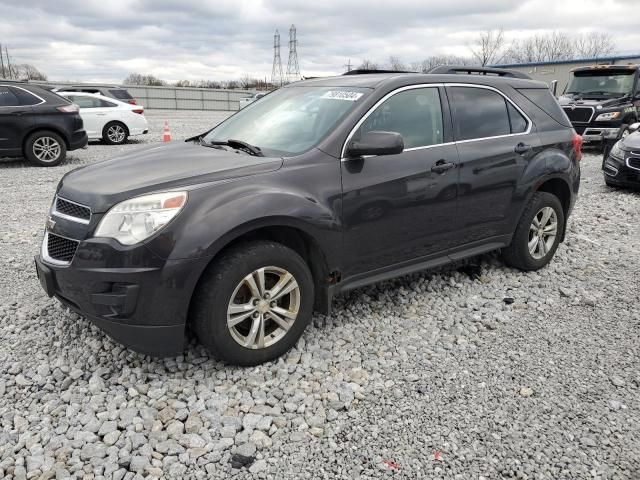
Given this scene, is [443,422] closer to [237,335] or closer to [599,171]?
[237,335]

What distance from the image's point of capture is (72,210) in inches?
122

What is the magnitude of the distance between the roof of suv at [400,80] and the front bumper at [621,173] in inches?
190

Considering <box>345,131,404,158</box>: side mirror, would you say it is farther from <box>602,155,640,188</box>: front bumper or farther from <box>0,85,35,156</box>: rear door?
<box>0,85,35,156</box>: rear door

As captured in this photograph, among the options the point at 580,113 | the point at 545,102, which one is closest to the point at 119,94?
the point at 580,113

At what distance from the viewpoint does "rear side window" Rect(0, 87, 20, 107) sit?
10.0 meters

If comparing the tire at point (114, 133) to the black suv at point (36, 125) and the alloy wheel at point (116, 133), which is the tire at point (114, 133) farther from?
the black suv at point (36, 125)

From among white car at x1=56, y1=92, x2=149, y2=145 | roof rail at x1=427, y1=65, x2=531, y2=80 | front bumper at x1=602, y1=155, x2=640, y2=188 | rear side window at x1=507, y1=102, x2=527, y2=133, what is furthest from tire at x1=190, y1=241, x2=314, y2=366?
white car at x1=56, y1=92, x2=149, y2=145

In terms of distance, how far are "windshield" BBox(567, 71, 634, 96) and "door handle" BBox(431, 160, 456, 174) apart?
12.3 meters

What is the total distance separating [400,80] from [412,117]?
0.28m

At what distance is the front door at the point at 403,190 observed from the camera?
3455 mm

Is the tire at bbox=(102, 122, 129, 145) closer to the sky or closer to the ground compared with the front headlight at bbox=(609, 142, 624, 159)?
closer to the sky

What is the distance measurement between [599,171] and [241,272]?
10.2m

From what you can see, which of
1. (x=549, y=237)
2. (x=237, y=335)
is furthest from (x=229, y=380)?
(x=549, y=237)

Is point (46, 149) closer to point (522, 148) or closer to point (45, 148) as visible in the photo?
point (45, 148)
